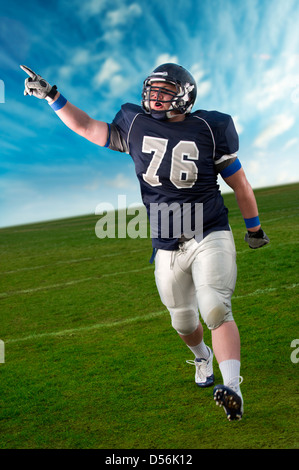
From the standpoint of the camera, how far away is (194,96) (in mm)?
2926

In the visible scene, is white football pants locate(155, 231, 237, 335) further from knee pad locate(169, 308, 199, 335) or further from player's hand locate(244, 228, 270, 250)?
player's hand locate(244, 228, 270, 250)

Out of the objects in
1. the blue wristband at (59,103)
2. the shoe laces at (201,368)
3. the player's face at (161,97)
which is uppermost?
the blue wristband at (59,103)

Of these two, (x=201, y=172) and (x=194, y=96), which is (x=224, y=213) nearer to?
(x=201, y=172)

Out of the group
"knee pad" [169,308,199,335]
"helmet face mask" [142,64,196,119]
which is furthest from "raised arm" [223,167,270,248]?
"knee pad" [169,308,199,335]

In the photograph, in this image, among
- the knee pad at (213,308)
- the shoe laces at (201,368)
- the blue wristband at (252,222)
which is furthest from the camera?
the shoe laces at (201,368)

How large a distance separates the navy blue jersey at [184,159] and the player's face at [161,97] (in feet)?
0.26

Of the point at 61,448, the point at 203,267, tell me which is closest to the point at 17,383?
the point at 61,448

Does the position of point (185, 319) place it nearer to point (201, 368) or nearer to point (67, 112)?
point (201, 368)

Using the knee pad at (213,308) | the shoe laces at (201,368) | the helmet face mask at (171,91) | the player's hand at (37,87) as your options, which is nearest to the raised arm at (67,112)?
the player's hand at (37,87)

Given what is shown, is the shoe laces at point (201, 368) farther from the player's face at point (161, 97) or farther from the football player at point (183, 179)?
the player's face at point (161, 97)

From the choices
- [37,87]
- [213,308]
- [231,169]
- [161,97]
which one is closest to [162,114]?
[161,97]

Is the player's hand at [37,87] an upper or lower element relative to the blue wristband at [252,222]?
upper

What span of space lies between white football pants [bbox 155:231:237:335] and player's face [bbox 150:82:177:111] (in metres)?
0.77

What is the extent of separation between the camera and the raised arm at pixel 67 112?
9.48 feet
